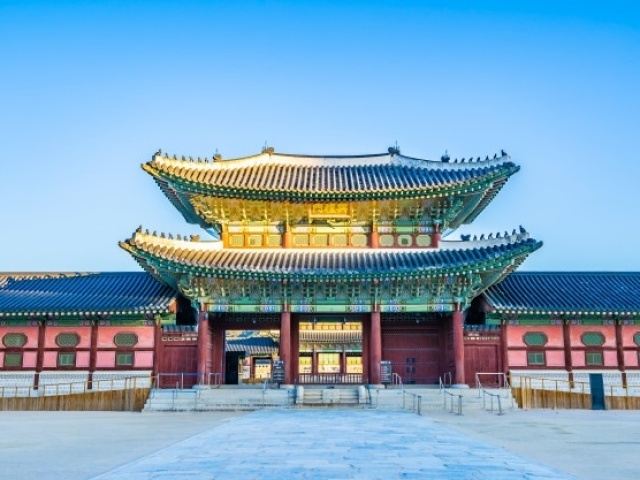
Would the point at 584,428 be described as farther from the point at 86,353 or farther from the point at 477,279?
the point at 86,353

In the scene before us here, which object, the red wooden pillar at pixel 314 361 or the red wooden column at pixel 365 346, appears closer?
the red wooden column at pixel 365 346

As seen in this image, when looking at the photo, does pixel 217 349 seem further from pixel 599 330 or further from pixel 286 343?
pixel 599 330

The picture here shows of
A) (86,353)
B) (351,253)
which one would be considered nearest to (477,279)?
(351,253)

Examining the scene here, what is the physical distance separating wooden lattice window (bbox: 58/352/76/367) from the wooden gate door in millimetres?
14917

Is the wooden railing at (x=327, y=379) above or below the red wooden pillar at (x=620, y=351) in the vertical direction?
below

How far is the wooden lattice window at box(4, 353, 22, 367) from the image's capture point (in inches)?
1226

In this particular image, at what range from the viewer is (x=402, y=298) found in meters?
30.4

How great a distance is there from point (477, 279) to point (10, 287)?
2403 cm

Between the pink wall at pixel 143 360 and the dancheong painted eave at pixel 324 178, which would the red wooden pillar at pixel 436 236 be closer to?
the dancheong painted eave at pixel 324 178

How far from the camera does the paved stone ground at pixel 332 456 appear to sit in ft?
A: 33.1

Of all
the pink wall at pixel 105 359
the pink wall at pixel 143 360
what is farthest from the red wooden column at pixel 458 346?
the pink wall at pixel 105 359

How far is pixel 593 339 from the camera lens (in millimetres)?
31219

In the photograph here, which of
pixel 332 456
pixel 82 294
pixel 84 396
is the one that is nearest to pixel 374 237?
pixel 82 294

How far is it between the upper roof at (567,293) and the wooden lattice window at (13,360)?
22.6m
